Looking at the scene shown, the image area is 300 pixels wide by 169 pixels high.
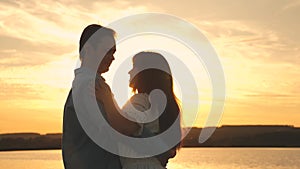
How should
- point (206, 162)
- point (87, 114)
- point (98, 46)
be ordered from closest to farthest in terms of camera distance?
point (87, 114)
point (98, 46)
point (206, 162)

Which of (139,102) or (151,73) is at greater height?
(151,73)

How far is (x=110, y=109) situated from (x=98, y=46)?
1.49ft

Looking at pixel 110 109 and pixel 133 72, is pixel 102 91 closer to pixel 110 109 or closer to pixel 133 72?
pixel 110 109

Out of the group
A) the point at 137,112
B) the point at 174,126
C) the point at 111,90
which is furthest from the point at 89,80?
the point at 174,126

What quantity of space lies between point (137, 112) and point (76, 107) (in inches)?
17.1

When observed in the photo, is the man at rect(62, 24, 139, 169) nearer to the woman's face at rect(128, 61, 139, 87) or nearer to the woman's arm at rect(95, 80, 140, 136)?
the woman's arm at rect(95, 80, 140, 136)

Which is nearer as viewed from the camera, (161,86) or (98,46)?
(98,46)

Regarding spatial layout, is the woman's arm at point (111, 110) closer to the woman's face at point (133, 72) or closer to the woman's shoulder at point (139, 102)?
the woman's shoulder at point (139, 102)

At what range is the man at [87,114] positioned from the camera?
148 inches

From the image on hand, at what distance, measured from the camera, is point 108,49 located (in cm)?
392

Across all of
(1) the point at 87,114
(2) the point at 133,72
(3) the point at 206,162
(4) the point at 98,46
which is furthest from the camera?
(3) the point at 206,162

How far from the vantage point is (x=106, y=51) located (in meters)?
3.92

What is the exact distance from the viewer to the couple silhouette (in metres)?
3.77

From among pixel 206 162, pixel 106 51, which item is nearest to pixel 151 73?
pixel 106 51
